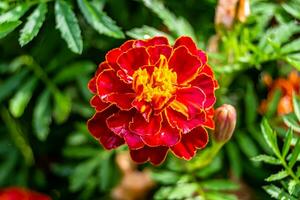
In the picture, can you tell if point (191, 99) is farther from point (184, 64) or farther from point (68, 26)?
point (68, 26)

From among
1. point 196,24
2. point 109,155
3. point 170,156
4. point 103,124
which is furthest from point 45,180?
point 103,124

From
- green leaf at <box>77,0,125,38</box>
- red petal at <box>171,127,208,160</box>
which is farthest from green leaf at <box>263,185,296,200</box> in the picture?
green leaf at <box>77,0,125,38</box>

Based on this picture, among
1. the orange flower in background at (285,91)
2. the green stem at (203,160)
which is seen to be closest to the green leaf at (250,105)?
the orange flower in background at (285,91)

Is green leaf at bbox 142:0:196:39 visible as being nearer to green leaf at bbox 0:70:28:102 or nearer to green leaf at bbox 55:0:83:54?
green leaf at bbox 55:0:83:54

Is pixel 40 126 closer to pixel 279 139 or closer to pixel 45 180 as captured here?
pixel 45 180

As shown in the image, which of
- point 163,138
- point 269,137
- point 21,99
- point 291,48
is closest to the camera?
point 163,138

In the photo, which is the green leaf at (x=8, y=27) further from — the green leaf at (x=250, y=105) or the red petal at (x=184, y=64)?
the green leaf at (x=250, y=105)

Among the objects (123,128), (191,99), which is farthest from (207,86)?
(123,128)
